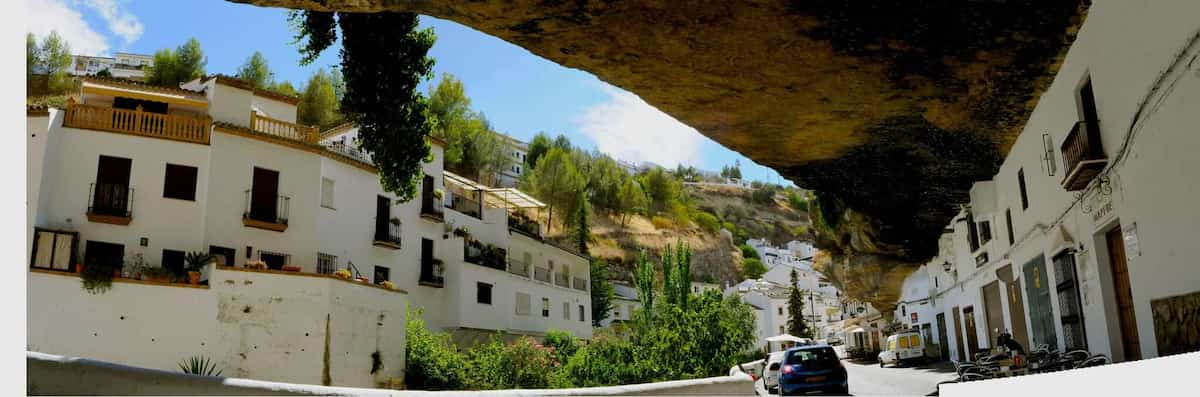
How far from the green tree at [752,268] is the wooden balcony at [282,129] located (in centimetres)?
5213

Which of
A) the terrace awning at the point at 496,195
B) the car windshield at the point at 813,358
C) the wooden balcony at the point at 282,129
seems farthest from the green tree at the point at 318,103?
the car windshield at the point at 813,358

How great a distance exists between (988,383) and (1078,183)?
3307mm

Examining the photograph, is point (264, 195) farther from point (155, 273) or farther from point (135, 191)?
point (155, 273)

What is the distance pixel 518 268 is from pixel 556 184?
16081mm

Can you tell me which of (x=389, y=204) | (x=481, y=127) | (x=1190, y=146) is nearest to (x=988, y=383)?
(x=1190, y=146)

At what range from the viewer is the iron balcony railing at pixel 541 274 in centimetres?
2862

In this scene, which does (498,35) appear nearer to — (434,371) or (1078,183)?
(1078,183)

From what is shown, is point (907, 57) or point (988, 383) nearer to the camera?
point (988, 383)

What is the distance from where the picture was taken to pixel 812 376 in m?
12.2

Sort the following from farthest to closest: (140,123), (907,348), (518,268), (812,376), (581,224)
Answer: (581,224), (518,268), (907,348), (140,123), (812,376)

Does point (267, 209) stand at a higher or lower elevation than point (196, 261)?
higher

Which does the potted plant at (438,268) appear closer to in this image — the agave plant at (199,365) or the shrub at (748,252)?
the agave plant at (199,365)

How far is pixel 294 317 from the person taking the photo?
48.1ft

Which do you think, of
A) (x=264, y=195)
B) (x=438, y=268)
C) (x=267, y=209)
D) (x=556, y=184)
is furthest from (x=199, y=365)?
(x=556, y=184)
